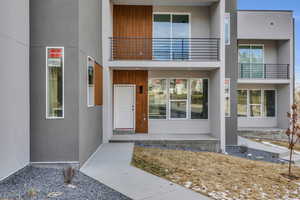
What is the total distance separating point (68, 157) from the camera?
4941 mm

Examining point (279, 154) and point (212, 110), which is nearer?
point (279, 154)

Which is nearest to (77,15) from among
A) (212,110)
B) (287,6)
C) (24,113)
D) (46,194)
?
(24,113)

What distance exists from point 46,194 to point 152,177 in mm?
2293

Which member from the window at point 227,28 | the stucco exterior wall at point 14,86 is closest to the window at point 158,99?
the window at point 227,28

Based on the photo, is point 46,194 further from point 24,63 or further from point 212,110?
point 212,110

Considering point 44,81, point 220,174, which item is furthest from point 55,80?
point 220,174

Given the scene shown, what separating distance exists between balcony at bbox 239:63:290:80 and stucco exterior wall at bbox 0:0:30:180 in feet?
41.2

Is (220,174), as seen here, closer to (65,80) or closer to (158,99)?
(65,80)

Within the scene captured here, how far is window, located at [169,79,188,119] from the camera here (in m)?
9.77

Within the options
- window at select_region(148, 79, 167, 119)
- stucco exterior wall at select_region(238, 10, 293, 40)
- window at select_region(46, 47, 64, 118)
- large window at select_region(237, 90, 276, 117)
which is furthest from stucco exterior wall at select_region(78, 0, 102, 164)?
large window at select_region(237, 90, 276, 117)

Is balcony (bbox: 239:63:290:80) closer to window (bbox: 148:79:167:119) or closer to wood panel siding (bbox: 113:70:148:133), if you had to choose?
window (bbox: 148:79:167:119)

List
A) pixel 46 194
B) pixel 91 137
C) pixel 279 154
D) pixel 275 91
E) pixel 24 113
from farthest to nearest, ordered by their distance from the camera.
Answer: pixel 275 91
pixel 279 154
pixel 91 137
pixel 24 113
pixel 46 194

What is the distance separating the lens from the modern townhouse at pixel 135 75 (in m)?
4.86

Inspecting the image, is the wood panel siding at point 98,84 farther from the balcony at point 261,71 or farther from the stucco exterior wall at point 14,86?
the balcony at point 261,71
